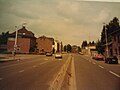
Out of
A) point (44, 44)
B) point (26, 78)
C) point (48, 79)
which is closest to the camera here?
point (48, 79)

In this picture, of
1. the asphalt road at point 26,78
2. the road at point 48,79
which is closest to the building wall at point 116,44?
the road at point 48,79

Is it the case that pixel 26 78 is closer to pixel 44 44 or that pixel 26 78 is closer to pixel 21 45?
pixel 21 45

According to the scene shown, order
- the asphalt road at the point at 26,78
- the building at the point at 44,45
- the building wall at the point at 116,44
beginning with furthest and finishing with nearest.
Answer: the building at the point at 44,45 < the building wall at the point at 116,44 < the asphalt road at the point at 26,78

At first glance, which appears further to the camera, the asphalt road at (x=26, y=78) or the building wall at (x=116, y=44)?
the building wall at (x=116, y=44)

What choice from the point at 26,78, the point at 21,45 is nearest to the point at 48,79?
the point at 26,78

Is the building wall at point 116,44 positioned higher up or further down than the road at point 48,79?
→ higher up

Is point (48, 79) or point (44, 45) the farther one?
point (44, 45)

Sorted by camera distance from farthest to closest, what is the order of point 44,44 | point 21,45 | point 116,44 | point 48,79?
point 44,44 → point 21,45 → point 116,44 → point 48,79

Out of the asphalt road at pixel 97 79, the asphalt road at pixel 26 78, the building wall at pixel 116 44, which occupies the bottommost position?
the asphalt road at pixel 97 79

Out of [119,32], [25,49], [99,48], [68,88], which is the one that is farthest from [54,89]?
[25,49]

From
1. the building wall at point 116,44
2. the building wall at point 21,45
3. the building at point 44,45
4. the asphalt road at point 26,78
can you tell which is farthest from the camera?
the building at point 44,45

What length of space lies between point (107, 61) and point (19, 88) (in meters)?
26.4

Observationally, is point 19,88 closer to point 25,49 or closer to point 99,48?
point 99,48

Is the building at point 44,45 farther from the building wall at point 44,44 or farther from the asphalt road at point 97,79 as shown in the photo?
the asphalt road at point 97,79
